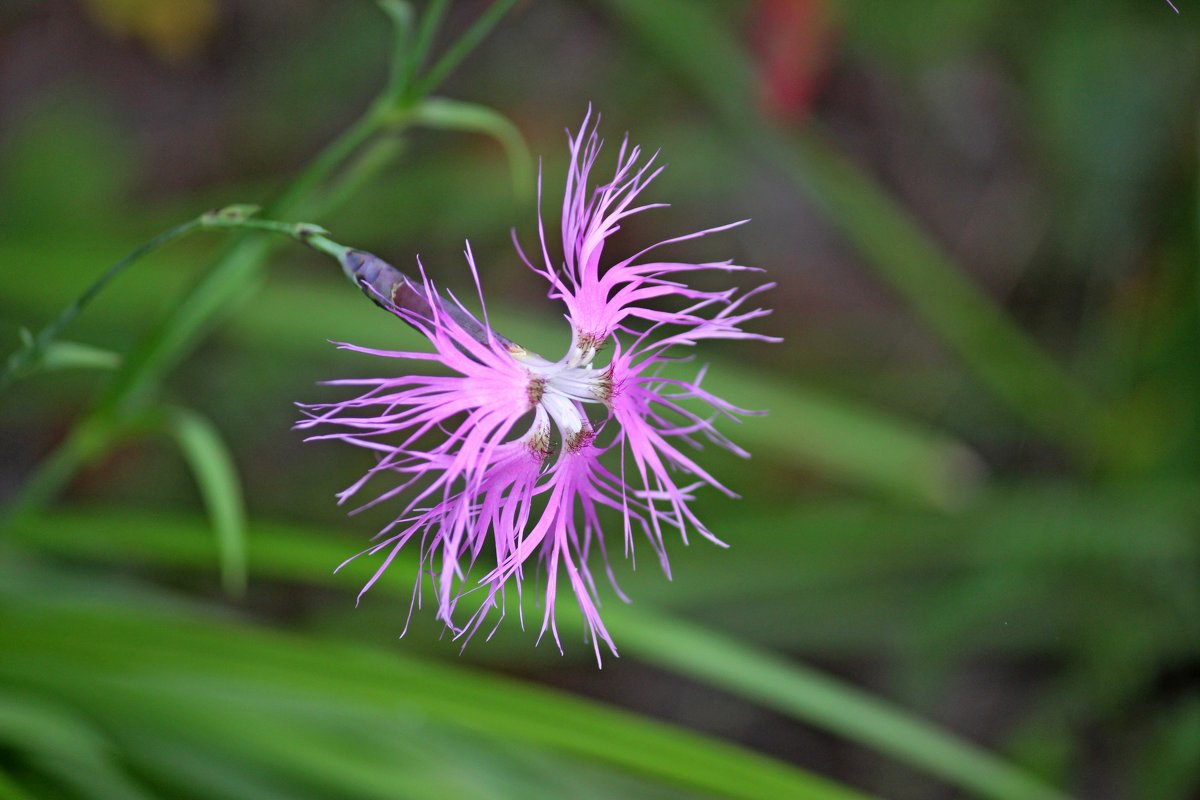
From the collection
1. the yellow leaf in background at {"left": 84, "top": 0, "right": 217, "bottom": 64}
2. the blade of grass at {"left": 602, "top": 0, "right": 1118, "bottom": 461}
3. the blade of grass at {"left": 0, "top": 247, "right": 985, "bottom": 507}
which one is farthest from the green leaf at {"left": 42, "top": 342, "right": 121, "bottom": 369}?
the yellow leaf in background at {"left": 84, "top": 0, "right": 217, "bottom": 64}

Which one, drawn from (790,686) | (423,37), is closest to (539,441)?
(423,37)

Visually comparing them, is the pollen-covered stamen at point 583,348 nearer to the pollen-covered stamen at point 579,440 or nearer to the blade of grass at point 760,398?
the pollen-covered stamen at point 579,440

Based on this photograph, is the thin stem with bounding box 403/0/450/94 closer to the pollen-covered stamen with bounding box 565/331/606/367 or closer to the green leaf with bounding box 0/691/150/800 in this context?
the pollen-covered stamen with bounding box 565/331/606/367

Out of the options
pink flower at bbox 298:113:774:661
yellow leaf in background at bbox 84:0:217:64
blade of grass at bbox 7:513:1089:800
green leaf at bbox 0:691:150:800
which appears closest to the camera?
pink flower at bbox 298:113:774:661

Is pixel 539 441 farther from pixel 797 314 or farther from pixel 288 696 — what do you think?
pixel 797 314

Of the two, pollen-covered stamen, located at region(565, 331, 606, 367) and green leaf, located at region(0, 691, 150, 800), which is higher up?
pollen-covered stamen, located at region(565, 331, 606, 367)

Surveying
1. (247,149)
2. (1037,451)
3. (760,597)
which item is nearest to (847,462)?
(760,597)

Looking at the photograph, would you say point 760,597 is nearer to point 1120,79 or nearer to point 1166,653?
point 1166,653
